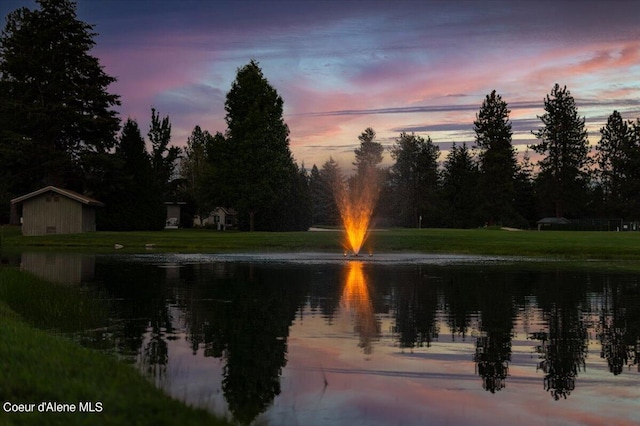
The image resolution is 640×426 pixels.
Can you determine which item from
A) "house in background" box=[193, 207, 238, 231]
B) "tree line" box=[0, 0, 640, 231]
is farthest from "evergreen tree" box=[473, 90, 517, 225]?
"house in background" box=[193, 207, 238, 231]

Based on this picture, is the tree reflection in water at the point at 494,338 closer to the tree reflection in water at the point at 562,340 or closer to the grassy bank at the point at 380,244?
the tree reflection in water at the point at 562,340

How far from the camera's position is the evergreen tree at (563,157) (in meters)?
141

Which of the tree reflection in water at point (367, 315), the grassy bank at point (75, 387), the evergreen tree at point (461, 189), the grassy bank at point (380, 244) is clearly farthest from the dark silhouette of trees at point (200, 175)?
the grassy bank at point (75, 387)

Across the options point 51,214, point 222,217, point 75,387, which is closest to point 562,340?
point 75,387

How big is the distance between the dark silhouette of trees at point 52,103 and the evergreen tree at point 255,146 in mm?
16333

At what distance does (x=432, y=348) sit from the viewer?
14906mm

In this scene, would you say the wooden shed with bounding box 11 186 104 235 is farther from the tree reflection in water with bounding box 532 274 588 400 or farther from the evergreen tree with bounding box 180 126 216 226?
the tree reflection in water with bounding box 532 274 588 400

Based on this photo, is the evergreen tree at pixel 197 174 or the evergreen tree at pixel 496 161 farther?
the evergreen tree at pixel 496 161

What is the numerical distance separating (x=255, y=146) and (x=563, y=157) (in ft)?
256

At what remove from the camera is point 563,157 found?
145 metres

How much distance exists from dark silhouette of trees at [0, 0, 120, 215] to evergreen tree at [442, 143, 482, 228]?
83132mm

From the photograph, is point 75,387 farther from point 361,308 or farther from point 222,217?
point 222,217

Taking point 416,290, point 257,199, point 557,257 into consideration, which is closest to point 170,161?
point 257,199

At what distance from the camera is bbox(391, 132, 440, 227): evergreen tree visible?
5965 inches
